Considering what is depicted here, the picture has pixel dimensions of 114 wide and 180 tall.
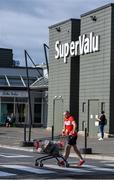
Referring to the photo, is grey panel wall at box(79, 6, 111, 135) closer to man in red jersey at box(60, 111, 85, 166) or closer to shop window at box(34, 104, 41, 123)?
man in red jersey at box(60, 111, 85, 166)

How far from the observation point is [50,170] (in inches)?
691

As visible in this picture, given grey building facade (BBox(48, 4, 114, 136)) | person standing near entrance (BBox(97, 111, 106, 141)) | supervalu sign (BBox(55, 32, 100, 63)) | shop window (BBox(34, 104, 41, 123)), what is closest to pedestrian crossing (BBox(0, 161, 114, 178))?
person standing near entrance (BBox(97, 111, 106, 141))

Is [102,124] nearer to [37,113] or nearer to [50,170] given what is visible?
[50,170]

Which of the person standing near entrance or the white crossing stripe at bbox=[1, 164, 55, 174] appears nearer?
the white crossing stripe at bbox=[1, 164, 55, 174]

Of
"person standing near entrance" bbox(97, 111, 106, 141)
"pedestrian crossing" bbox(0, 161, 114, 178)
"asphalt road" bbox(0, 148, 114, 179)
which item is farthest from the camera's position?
"person standing near entrance" bbox(97, 111, 106, 141)

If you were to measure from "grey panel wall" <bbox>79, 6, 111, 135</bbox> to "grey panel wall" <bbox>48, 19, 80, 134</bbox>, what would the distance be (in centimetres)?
237

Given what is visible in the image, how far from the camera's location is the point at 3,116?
60.7m

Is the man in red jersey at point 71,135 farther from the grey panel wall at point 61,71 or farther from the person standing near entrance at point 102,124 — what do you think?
the grey panel wall at point 61,71

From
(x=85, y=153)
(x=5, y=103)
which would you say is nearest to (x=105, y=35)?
(x=85, y=153)

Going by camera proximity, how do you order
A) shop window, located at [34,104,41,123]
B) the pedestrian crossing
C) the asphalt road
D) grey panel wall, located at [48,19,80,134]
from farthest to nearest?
shop window, located at [34,104,41,123], grey panel wall, located at [48,19,80,134], the pedestrian crossing, the asphalt road

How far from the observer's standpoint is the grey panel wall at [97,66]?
122 ft

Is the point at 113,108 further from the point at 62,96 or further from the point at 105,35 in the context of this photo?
the point at 62,96

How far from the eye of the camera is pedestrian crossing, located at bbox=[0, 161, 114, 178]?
55.2ft

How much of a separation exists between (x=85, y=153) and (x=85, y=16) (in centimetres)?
1769
